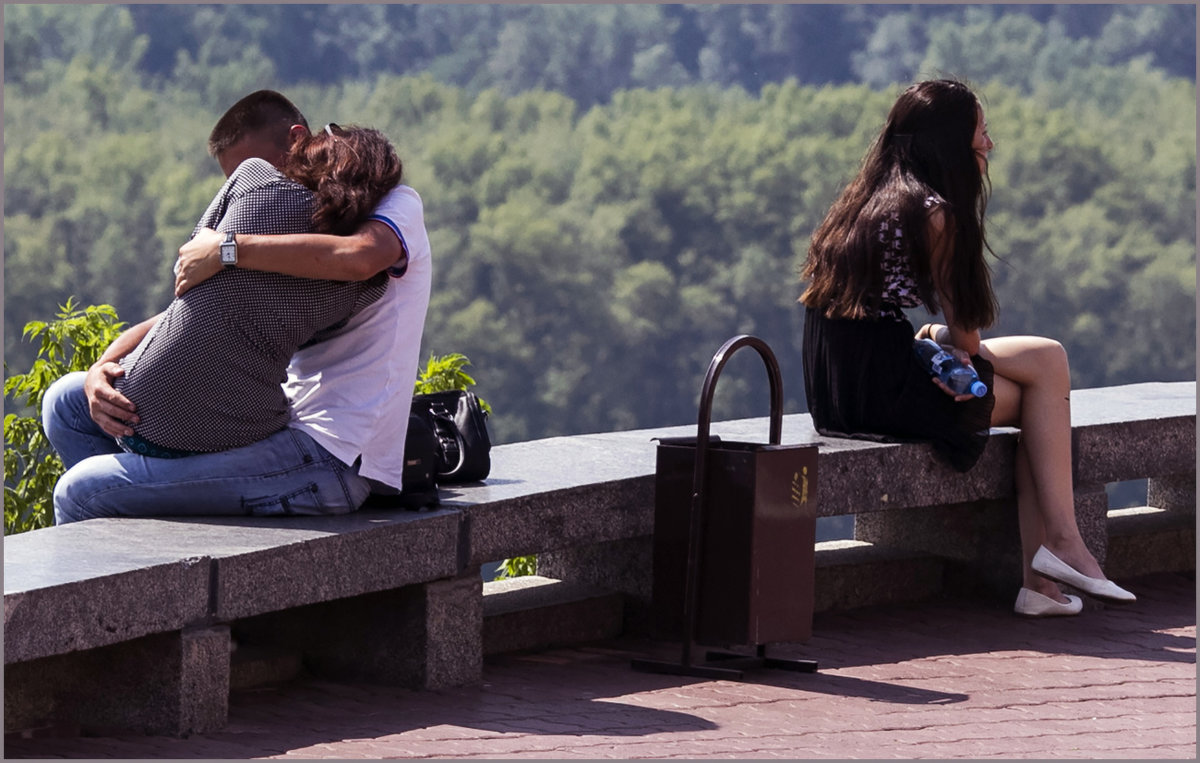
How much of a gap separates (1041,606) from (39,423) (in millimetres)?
3117

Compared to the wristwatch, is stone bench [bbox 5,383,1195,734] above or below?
below

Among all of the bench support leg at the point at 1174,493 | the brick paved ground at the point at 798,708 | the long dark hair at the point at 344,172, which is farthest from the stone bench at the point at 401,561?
the long dark hair at the point at 344,172

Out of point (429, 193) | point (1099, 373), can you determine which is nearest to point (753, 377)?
point (1099, 373)

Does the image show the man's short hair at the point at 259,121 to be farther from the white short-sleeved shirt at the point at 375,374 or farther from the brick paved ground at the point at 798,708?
the brick paved ground at the point at 798,708

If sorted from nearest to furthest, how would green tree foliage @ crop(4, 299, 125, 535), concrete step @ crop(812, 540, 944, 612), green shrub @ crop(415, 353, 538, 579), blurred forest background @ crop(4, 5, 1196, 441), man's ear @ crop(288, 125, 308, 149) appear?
man's ear @ crop(288, 125, 308, 149), concrete step @ crop(812, 540, 944, 612), green tree foliage @ crop(4, 299, 125, 535), green shrub @ crop(415, 353, 538, 579), blurred forest background @ crop(4, 5, 1196, 441)

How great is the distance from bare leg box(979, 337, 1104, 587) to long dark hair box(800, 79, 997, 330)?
171 millimetres

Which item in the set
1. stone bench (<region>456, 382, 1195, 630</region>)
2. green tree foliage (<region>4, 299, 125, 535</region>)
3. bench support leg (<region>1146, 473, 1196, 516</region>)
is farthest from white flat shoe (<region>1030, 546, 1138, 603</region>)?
green tree foliage (<region>4, 299, 125, 535</region>)

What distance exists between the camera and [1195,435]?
5.63 metres

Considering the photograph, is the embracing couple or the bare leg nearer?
the embracing couple

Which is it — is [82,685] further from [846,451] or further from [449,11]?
[449,11]

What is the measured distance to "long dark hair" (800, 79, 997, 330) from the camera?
4785 millimetres

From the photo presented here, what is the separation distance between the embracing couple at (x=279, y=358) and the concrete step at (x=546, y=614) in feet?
2.10

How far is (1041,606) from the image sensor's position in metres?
4.95

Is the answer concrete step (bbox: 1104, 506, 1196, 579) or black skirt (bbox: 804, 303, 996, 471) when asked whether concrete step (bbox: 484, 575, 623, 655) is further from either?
concrete step (bbox: 1104, 506, 1196, 579)
